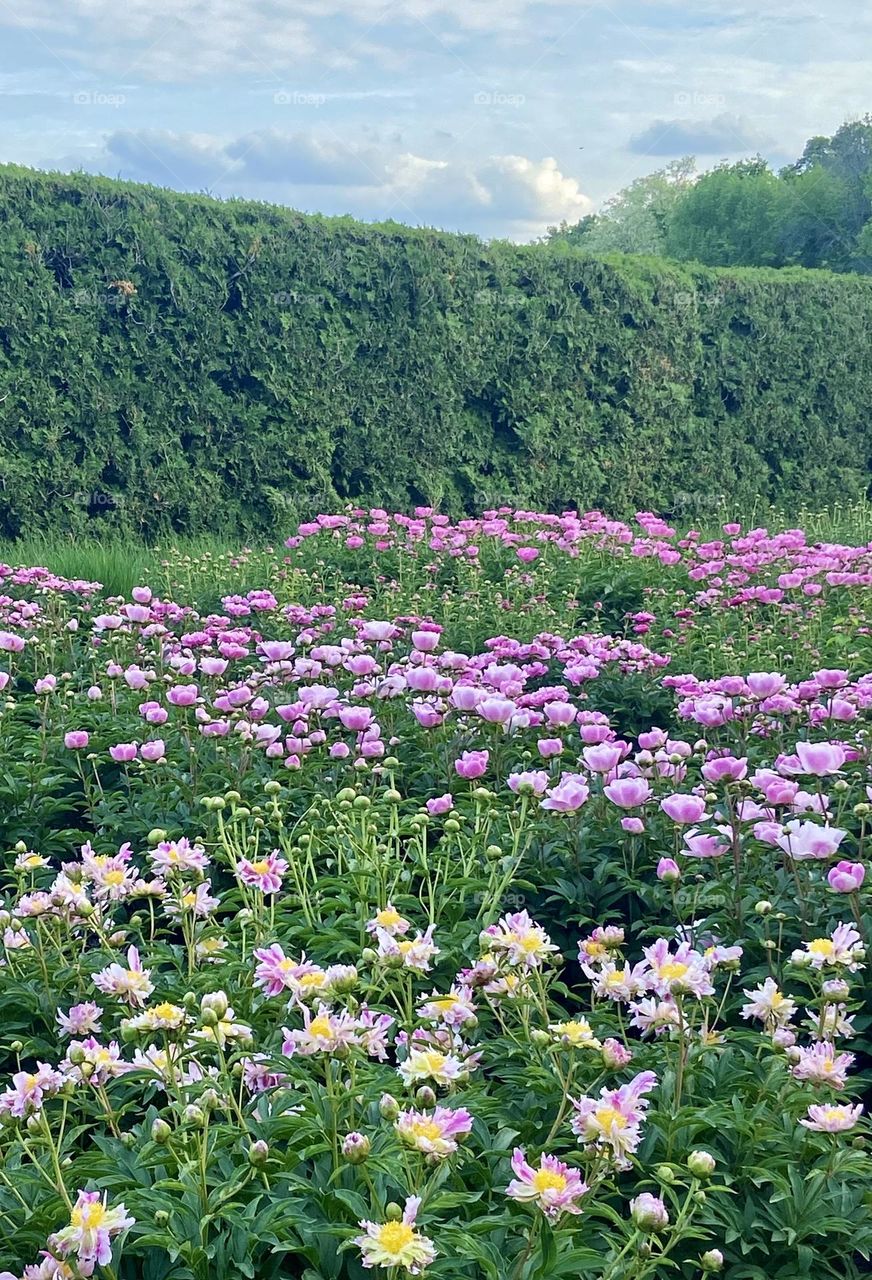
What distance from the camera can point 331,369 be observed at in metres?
10.6

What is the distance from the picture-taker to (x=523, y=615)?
5.91m

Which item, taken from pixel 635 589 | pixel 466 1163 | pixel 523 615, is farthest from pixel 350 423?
pixel 466 1163

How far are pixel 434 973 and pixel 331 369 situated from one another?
8.60m

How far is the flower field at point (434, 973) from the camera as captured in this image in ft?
5.22

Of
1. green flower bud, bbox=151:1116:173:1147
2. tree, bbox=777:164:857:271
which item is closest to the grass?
green flower bud, bbox=151:1116:173:1147

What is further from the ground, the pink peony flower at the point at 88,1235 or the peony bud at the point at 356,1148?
the peony bud at the point at 356,1148

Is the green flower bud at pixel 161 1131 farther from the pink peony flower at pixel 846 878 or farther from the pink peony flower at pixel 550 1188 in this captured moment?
the pink peony flower at pixel 846 878

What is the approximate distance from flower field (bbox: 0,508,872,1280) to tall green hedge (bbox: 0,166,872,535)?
15.7 feet

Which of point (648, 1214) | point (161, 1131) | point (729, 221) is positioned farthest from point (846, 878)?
point (729, 221)

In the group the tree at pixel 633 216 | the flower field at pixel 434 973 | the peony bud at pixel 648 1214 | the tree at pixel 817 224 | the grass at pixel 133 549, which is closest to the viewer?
the peony bud at pixel 648 1214

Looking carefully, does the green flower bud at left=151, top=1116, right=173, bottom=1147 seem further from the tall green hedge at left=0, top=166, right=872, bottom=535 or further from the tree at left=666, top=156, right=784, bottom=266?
the tree at left=666, top=156, right=784, bottom=266

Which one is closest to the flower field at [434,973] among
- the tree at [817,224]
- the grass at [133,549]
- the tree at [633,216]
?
the grass at [133,549]

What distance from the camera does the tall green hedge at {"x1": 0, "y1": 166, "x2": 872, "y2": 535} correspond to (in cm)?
944

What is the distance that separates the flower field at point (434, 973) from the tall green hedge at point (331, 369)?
15.7 feet
